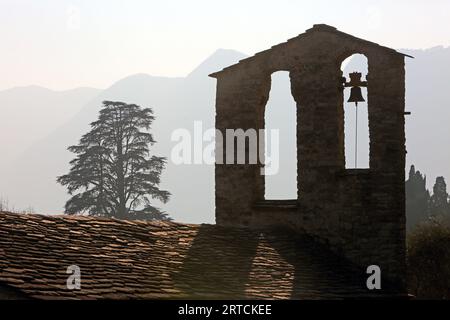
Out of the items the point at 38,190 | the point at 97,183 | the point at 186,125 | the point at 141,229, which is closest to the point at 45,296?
the point at 141,229

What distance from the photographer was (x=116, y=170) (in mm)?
32531

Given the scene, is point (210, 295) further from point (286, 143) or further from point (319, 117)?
point (286, 143)

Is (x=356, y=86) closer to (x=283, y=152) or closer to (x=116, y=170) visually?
(x=116, y=170)

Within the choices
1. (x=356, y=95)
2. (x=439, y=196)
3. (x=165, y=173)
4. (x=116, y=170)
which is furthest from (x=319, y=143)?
(x=165, y=173)

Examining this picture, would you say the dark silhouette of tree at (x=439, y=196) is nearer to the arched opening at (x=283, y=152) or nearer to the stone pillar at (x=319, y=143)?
the stone pillar at (x=319, y=143)

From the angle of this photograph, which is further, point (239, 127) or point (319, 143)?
point (239, 127)

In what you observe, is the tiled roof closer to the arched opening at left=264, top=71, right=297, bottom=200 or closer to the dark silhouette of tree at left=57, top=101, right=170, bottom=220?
the dark silhouette of tree at left=57, top=101, right=170, bottom=220

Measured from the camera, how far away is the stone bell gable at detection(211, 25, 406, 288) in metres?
13.1

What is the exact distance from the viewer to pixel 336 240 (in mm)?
13320

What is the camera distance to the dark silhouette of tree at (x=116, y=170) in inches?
1235

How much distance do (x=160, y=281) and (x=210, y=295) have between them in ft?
2.15

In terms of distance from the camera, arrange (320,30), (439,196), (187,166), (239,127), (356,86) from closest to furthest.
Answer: (320,30) < (356,86) < (239,127) < (439,196) < (187,166)

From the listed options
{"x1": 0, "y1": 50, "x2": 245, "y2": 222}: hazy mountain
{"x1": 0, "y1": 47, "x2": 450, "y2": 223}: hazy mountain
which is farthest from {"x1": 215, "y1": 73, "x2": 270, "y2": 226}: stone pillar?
{"x1": 0, "y1": 47, "x2": 450, "y2": 223}: hazy mountain

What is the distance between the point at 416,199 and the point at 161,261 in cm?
4224
